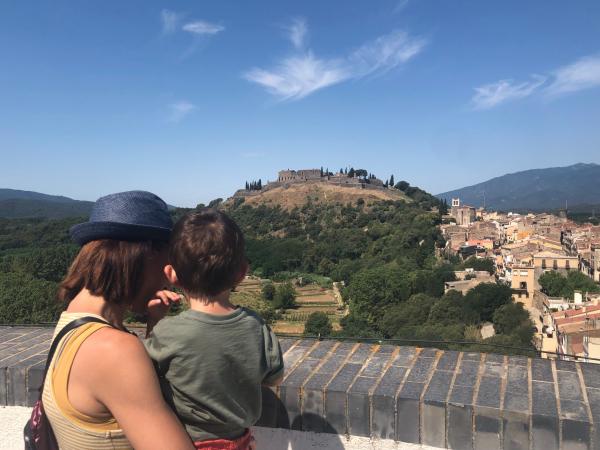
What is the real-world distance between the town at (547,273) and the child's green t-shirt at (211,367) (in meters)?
13.2

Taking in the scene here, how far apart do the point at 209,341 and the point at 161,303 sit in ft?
0.63

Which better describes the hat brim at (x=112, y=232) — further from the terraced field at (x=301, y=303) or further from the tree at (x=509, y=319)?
the terraced field at (x=301, y=303)

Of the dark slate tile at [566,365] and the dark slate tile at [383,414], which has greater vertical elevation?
the dark slate tile at [566,365]

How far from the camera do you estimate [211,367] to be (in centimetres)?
124

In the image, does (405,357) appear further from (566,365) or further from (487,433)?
(566,365)

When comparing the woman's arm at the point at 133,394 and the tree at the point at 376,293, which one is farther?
the tree at the point at 376,293

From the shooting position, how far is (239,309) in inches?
52.9

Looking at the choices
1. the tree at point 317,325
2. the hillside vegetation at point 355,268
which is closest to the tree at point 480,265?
the hillside vegetation at point 355,268

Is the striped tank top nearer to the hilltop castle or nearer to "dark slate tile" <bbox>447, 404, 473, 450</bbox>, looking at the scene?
"dark slate tile" <bbox>447, 404, 473, 450</bbox>

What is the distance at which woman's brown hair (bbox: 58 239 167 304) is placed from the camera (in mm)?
1199

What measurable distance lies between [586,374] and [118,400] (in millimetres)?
1905

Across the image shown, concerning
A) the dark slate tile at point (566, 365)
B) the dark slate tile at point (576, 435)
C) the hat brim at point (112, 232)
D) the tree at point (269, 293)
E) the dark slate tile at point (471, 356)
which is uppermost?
the hat brim at point (112, 232)

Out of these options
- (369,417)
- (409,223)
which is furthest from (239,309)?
(409,223)

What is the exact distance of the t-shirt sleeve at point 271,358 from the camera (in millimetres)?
1368
